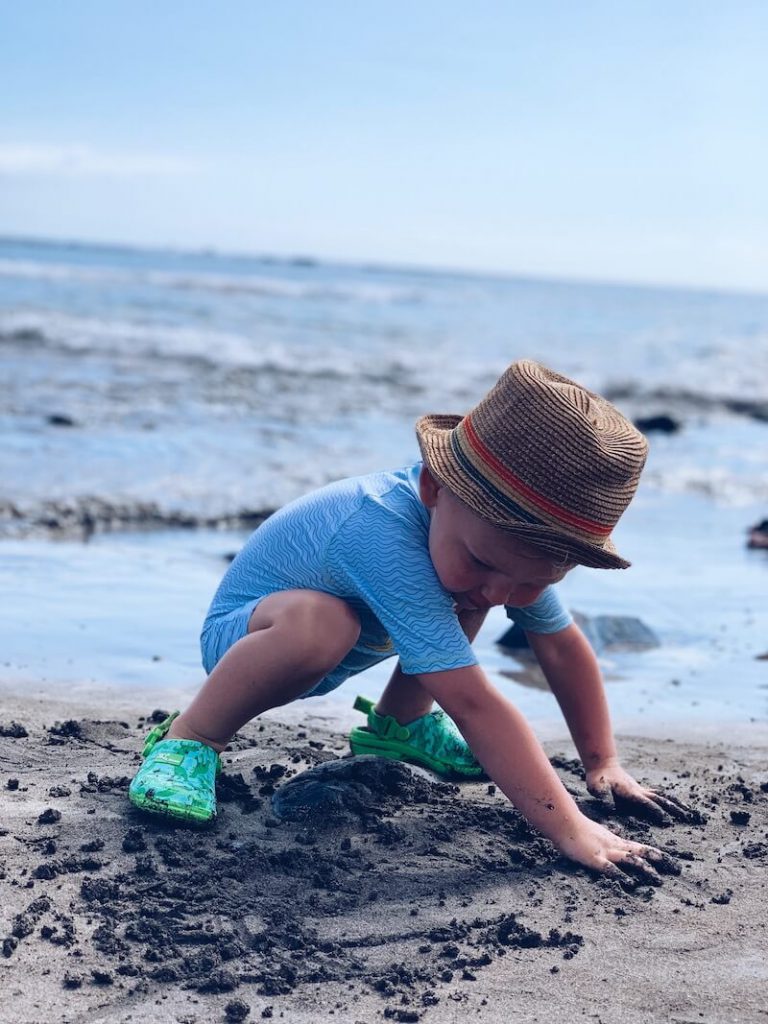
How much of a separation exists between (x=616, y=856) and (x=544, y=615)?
0.71 m

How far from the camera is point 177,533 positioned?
662 centimetres

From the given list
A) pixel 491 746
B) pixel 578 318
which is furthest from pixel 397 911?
pixel 578 318

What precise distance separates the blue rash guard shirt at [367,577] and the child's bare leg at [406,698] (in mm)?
139

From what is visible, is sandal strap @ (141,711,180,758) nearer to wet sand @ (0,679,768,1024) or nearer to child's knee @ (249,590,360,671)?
wet sand @ (0,679,768,1024)

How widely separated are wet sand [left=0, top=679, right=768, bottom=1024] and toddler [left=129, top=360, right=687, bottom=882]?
0.12 metres

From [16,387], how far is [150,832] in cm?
986

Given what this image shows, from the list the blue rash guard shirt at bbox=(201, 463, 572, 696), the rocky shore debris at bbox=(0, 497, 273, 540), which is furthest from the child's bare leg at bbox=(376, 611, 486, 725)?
the rocky shore debris at bbox=(0, 497, 273, 540)

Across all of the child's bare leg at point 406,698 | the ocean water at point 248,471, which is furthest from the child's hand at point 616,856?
the ocean water at point 248,471

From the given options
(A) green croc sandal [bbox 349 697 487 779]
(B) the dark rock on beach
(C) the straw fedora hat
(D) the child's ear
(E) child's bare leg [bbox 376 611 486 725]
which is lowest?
(B) the dark rock on beach

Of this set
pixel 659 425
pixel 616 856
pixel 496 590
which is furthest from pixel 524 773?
pixel 659 425

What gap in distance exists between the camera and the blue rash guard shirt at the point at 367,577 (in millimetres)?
2807

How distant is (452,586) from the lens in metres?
2.84

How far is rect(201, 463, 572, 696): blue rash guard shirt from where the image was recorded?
110 inches

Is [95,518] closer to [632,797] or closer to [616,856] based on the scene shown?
[632,797]
